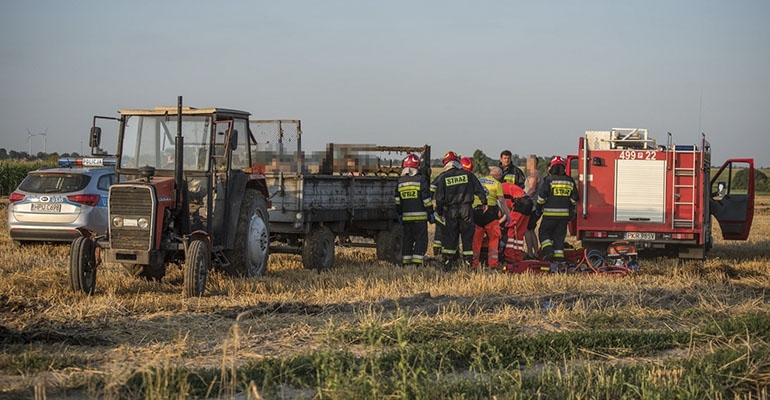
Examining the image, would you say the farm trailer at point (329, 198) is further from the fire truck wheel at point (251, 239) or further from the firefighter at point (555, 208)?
the firefighter at point (555, 208)

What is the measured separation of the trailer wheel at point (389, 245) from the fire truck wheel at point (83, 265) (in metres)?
6.24

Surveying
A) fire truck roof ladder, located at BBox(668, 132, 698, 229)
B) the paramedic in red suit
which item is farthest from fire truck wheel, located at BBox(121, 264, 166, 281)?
fire truck roof ladder, located at BBox(668, 132, 698, 229)

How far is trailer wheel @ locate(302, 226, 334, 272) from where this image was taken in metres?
13.9

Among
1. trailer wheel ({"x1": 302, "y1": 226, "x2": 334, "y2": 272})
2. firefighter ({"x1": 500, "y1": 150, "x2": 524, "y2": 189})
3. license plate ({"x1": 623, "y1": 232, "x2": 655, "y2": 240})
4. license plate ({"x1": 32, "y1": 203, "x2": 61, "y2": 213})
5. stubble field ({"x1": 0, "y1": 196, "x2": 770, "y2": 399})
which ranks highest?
firefighter ({"x1": 500, "y1": 150, "x2": 524, "y2": 189})

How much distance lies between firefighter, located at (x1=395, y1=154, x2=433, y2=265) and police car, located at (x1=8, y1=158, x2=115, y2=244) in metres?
5.04

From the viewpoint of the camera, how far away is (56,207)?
1496 centimetres

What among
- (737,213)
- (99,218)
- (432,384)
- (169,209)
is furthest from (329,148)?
(432,384)

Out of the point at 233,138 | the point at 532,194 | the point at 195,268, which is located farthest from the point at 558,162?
the point at 195,268

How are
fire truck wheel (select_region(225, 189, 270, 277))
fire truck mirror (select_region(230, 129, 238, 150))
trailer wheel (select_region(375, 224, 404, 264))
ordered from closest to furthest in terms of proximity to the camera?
fire truck mirror (select_region(230, 129, 238, 150)), fire truck wheel (select_region(225, 189, 270, 277)), trailer wheel (select_region(375, 224, 404, 264))

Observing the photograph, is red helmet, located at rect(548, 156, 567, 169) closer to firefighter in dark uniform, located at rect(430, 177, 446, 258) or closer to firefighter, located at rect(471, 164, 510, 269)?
firefighter, located at rect(471, 164, 510, 269)

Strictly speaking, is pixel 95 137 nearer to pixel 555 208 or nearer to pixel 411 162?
pixel 411 162

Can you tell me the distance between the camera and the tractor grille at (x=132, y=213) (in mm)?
10923

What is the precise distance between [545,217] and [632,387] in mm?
9606

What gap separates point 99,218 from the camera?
1520cm
